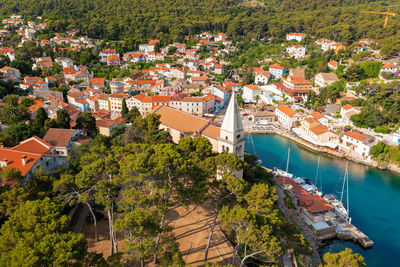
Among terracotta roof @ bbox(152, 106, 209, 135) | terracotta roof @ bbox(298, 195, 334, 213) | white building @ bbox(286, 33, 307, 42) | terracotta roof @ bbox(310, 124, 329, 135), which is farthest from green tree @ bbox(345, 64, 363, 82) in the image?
terracotta roof @ bbox(152, 106, 209, 135)

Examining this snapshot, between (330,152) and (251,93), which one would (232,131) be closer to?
(330,152)

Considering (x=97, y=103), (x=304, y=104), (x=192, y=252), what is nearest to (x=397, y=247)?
(x=192, y=252)

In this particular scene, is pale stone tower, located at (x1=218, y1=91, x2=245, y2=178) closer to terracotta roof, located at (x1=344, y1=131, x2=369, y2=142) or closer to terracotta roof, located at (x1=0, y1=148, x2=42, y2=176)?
terracotta roof, located at (x1=0, y1=148, x2=42, y2=176)

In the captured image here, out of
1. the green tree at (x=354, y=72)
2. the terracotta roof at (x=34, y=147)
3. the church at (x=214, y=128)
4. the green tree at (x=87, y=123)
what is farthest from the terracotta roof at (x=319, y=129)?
the terracotta roof at (x=34, y=147)

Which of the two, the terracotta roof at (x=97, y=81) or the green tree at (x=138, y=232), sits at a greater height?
the green tree at (x=138, y=232)

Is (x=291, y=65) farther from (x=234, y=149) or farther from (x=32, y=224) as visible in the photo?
(x=32, y=224)

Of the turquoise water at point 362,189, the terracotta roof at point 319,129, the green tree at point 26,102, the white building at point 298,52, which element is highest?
the white building at point 298,52

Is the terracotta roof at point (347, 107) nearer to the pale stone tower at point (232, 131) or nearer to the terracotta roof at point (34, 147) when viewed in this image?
the pale stone tower at point (232, 131)


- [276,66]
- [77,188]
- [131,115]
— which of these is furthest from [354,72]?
[77,188]
